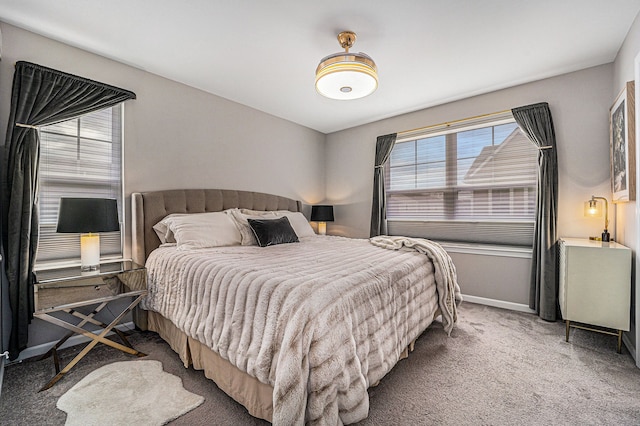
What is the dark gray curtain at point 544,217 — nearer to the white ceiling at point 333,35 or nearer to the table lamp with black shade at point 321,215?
the white ceiling at point 333,35

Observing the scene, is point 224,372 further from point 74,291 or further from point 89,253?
point 89,253

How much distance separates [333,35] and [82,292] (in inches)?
106

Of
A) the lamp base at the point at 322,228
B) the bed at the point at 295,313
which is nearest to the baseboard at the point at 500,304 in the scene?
the bed at the point at 295,313

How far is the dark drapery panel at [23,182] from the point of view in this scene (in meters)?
2.09

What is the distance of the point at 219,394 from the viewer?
69.6 inches

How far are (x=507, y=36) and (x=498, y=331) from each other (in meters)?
2.59

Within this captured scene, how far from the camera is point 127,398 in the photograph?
5.70 feet

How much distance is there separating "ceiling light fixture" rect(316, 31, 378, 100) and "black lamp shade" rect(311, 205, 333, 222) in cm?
236

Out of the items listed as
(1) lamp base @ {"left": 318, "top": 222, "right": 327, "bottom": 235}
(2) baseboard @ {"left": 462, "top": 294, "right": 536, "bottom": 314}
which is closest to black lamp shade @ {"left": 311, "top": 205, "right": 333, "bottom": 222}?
(1) lamp base @ {"left": 318, "top": 222, "right": 327, "bottom": 235}

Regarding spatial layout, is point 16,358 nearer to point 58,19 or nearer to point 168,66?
point 58,19

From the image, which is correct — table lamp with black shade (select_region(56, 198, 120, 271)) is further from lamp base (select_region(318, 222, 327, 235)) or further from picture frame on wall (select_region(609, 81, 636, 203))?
picture frame on wall (select_region(609, 81, 636, 203))

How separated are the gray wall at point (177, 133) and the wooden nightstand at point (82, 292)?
1.71ft

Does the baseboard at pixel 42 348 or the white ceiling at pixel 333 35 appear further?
the baseboard at pixel 42 348

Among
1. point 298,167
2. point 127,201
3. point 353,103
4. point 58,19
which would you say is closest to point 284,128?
point 298,167
